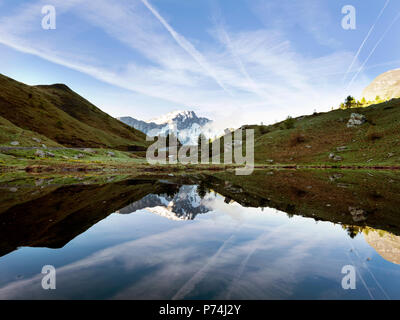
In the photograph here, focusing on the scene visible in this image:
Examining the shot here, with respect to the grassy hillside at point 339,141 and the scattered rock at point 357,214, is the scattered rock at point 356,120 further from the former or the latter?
the scattered rock at point 357,214

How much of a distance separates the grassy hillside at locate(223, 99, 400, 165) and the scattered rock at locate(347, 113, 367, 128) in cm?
177

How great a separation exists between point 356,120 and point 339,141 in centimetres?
1533

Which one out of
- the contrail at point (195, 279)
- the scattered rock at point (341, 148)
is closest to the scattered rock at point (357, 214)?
the contrail at point (195, 279)

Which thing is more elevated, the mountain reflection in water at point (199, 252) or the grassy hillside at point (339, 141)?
the grassy hillside at point (339, 141)

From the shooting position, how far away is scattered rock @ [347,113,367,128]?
322 feet

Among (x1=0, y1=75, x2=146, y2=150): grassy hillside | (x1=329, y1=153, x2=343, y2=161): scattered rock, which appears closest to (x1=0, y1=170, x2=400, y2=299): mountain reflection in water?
(x1=329, y1=153, x2=343, y2=161): scattered rock

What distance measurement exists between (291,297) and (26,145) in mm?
81662

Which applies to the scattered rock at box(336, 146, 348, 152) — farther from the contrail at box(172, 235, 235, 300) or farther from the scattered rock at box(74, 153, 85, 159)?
the contrail at box(172, 235, 235, 300)

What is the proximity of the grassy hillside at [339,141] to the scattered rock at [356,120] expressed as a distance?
5.79 ft

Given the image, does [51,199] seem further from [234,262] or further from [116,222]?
[234,262]

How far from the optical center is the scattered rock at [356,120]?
322ft

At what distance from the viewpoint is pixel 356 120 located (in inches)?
3907

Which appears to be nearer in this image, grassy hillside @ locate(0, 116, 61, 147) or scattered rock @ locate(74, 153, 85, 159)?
grassy hillside @ locate(0, 116, 61, 147)
